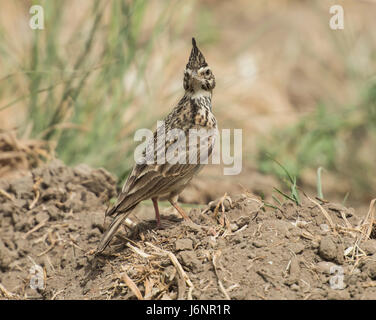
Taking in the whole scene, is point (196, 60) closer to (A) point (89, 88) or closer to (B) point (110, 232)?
(B) point (110, 232)

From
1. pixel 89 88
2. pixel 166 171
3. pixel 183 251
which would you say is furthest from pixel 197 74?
pixel 89 88

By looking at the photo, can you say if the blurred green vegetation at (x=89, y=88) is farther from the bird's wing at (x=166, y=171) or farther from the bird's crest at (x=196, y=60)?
the bird's wing at (x=166, y=171)

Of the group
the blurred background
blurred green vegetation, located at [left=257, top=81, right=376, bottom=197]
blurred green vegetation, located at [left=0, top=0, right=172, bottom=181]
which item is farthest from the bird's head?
blurred green vegetation, located at [left=257, top=81, right=376, bottom=197]

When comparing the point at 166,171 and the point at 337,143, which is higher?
the point at 337,143

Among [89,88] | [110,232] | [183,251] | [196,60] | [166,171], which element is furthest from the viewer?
[89,88]

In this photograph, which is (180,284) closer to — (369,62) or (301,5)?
(369,62)

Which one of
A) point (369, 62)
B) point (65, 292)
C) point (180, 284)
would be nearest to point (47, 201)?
point (65, 292)

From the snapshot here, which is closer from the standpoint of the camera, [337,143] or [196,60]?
[196,60]
